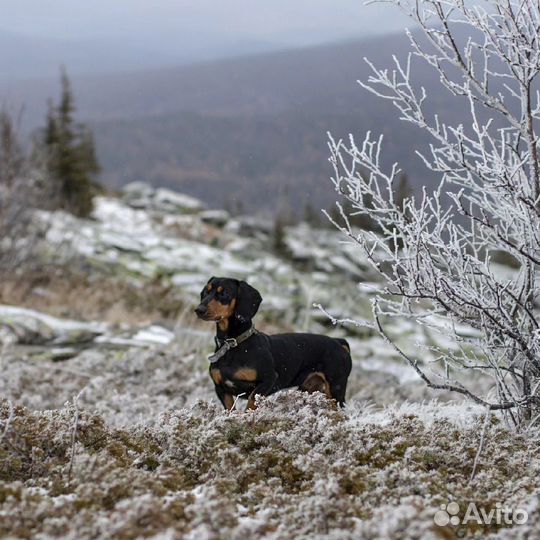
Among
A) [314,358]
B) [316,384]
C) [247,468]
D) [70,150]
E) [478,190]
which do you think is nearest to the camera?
[247,468]

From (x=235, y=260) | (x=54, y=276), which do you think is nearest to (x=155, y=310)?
(x=54, y=276)

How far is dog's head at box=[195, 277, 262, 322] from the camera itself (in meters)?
5.43

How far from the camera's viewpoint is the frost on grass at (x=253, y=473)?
9.57 ft

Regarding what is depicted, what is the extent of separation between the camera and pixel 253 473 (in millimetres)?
3893

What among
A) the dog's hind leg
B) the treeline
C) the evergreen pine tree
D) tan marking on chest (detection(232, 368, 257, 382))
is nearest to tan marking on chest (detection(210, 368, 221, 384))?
tan marking on chest (detection(232, 368, 257, 382))

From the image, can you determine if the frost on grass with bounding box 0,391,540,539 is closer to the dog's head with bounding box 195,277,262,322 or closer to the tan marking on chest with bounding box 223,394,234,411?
the tan marking on chest with bounding box 223,394,234,411

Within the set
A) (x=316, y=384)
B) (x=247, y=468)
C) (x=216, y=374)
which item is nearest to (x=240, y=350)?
(x=216, y=374)

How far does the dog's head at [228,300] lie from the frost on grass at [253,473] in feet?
2.83

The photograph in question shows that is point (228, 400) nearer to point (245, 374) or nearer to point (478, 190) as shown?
point (245, 374)

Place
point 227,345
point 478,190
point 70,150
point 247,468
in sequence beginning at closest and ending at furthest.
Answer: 1. point 247,468
2. point 478,190
3. point 227,345
4. point 70,150

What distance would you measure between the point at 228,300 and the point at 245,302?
0.16 metres

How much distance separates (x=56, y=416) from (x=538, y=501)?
2.99 metres

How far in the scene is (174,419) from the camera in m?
4.44

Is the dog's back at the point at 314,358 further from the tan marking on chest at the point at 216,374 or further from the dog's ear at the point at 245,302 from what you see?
the tan marking on chest at the point at 216,374
